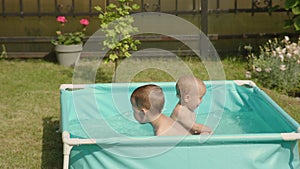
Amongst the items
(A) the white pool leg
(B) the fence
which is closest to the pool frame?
(A) the white pool leg

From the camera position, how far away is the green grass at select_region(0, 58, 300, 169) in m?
4.22

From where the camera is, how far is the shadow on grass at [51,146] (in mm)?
4039

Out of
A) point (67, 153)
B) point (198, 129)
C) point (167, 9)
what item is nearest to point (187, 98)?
point (198, 129)

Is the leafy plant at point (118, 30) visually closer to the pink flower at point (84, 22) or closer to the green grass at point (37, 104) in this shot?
the green grass at point (37, 104)

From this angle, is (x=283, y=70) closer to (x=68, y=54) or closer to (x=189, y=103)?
(x=189, y=103)

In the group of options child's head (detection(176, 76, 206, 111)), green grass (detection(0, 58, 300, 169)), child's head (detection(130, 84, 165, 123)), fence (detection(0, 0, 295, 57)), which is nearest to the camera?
child's head (detection(130, 84, 165, 123))

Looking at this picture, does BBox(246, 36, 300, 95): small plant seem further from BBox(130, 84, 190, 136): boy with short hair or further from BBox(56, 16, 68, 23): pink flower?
BBox(56, 16, 68, 23): pink flower

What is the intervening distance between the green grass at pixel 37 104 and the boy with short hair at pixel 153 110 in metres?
0.84

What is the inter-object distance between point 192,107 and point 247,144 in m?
0.85

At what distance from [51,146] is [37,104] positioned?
1.22 m

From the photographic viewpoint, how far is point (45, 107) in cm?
543

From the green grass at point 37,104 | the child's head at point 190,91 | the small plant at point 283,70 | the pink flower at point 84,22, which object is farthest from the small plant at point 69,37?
the child's head at point 190,91

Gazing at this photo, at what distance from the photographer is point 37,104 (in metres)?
5.53

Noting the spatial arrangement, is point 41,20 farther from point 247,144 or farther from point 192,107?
point 247,144
